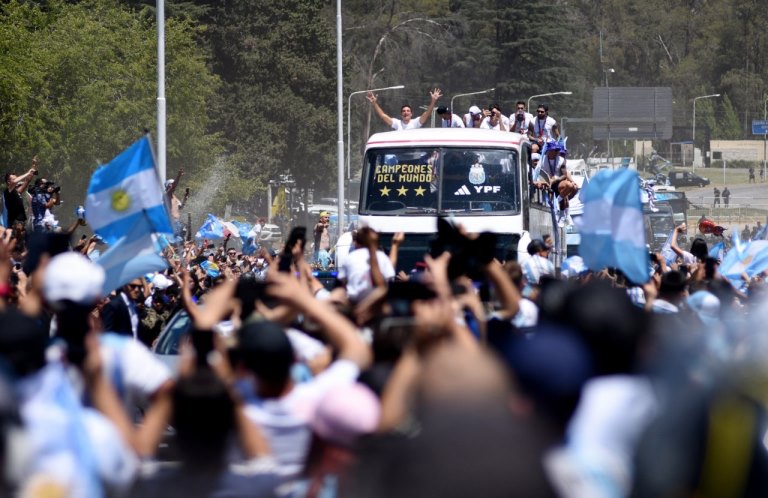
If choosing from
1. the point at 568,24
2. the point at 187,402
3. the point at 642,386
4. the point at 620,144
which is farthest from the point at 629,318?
the point at 620,144

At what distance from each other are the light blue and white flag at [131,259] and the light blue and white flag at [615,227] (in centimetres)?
329

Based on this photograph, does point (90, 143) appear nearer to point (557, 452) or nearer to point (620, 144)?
point (557, 452)

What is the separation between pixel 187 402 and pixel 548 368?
52.5 inches

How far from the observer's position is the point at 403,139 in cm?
1825

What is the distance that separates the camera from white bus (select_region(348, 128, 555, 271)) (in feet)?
57.2

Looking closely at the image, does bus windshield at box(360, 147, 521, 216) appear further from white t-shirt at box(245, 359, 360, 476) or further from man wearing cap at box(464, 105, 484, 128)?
white t-shirt at box(245, 359, 360, 476)

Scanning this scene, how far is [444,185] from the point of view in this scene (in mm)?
17750

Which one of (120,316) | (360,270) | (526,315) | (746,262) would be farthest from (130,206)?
(746,262)

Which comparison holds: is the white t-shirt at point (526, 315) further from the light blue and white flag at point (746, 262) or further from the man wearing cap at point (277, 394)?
the light blue and white flag at point (746, 262)

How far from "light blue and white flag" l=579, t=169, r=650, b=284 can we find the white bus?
5204mm

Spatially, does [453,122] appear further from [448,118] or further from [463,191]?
[463,191]

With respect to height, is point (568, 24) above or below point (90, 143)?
above

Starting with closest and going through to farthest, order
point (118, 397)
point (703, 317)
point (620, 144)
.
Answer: point (118, 397) < point (703, 317) < point (620, 144)

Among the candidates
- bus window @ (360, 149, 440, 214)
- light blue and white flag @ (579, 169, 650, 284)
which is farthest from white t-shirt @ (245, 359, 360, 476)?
bus window @ (360, 149, 440, 214)
